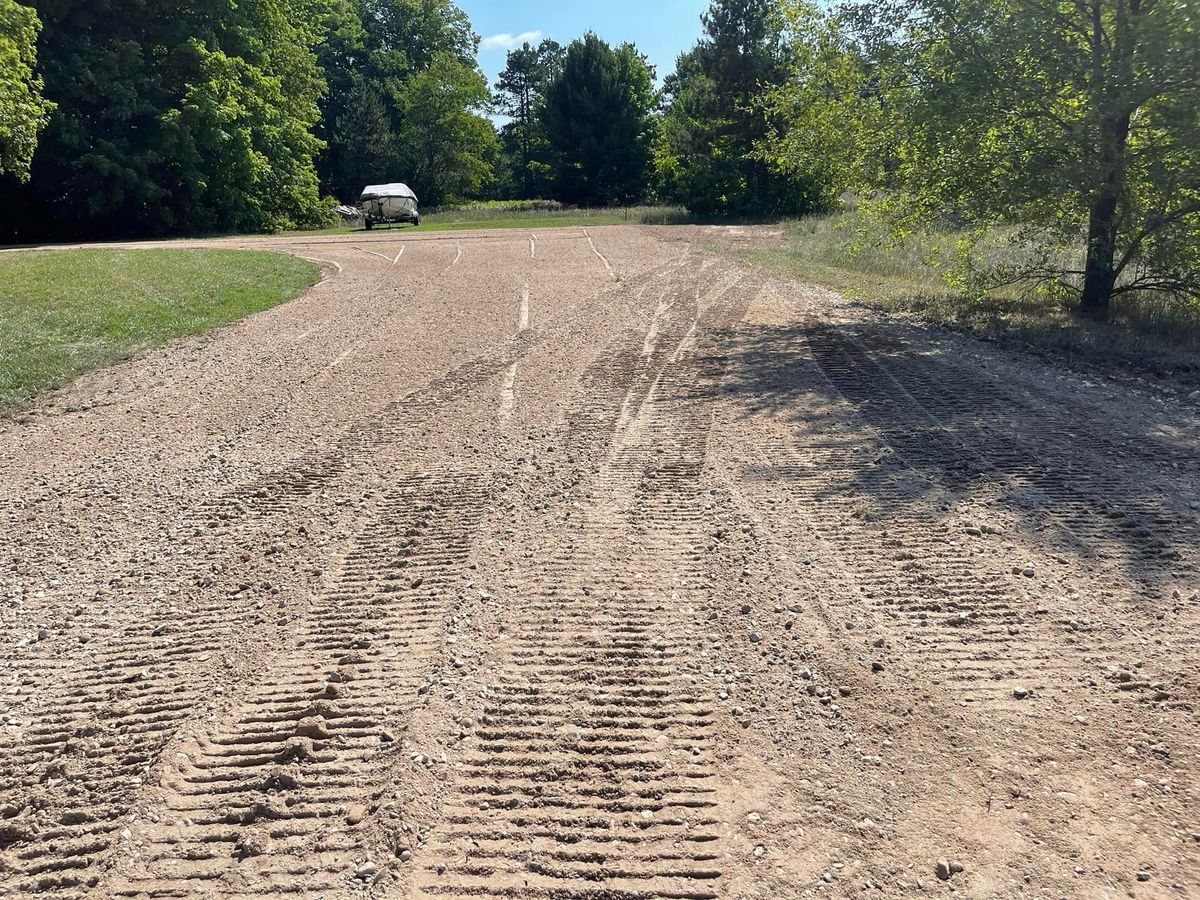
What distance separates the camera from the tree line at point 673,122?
1077 centimetres

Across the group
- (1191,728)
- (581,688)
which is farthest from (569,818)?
(1191,728)

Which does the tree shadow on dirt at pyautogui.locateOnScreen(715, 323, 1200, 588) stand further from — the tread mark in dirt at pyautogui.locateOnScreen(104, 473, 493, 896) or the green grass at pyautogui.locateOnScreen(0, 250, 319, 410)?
the green grass at pyautogui.locateOnScreen(0, 250, 319, 410)

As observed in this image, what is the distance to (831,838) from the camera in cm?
282

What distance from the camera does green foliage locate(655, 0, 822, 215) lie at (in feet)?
137

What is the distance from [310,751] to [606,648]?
134 centimetres

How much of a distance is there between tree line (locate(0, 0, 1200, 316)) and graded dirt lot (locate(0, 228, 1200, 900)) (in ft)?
15.0

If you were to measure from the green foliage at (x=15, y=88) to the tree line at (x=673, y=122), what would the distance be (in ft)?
0.34

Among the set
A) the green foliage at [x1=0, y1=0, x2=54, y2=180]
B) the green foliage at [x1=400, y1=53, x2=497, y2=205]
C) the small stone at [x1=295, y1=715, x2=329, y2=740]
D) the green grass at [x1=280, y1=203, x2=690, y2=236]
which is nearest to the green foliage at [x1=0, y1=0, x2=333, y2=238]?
the green grass at [x1=280, y1=203, x2=690, y2=236]

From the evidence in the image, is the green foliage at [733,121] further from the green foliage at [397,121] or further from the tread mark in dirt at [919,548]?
the tread mark in dirt at [919,548]

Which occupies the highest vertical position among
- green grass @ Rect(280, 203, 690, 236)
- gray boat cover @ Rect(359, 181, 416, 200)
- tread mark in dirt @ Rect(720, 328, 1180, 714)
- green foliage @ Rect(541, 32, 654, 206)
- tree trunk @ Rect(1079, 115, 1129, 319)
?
green foliage @ Rect(541, 32, 654, 206)

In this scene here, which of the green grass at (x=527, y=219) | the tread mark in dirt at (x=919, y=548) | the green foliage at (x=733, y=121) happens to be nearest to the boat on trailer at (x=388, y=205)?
the green grass at (x=527, y=219)

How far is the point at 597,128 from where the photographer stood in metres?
57.1

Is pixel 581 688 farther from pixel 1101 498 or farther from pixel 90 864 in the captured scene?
pixel 1101 498

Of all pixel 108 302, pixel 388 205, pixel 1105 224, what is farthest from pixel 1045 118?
pixel 388 205
